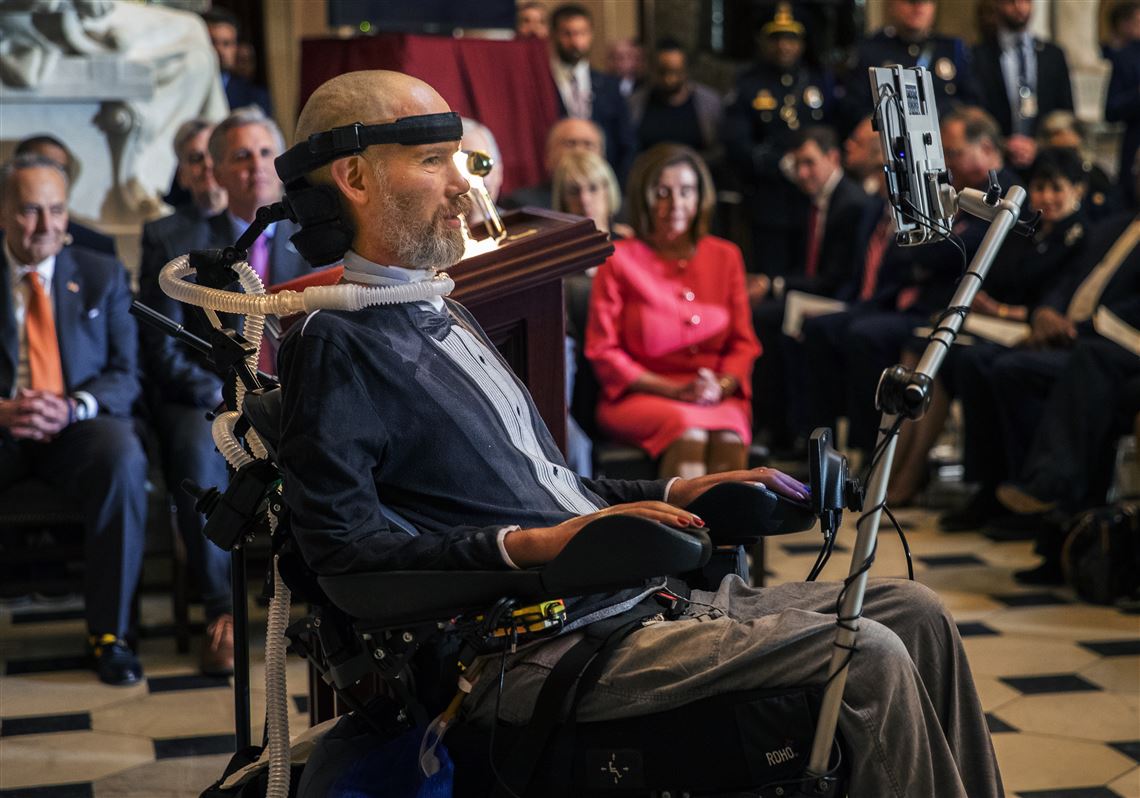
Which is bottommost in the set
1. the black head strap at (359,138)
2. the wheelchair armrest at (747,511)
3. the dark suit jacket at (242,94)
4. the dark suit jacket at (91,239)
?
the dark suit jacket at (91,239)

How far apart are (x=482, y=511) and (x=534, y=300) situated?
0.92 meters

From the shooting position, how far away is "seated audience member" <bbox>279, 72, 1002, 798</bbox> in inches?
78.9

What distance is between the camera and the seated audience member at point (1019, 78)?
8.39 meters

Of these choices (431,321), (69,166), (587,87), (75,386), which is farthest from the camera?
(587,87)

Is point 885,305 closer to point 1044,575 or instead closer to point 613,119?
point 1044,575

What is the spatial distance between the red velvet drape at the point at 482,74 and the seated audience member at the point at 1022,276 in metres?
Result: 2.00

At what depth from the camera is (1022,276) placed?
19.7ft

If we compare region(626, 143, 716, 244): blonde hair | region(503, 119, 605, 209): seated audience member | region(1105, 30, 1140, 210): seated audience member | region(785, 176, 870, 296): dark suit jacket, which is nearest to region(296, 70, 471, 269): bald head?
region(626, 143, 716, 244): blonde hair

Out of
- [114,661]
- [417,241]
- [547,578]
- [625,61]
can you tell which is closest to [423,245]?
[417,241]

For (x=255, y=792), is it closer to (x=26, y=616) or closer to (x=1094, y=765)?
(x=1094, y=765)

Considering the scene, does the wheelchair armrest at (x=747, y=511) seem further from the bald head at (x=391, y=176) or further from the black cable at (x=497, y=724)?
the bald head at (x=391, y=176)

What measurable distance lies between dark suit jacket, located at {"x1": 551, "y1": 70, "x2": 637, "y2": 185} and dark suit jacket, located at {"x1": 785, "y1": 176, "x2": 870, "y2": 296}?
163 centimetres

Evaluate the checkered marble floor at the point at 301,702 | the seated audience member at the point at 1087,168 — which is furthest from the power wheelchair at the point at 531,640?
the seated audience member at the point at 1087,168

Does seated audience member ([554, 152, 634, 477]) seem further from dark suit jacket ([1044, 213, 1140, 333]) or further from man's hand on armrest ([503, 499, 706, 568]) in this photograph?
man's hand on armrest ([503, 499, 706, 568])
